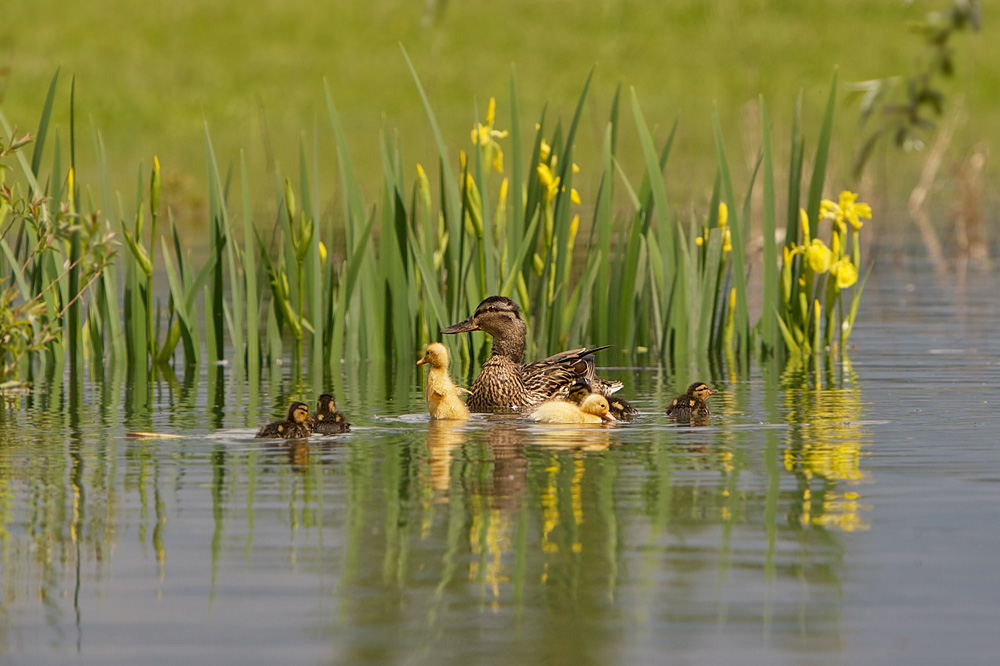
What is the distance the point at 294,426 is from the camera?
8305 millimetres

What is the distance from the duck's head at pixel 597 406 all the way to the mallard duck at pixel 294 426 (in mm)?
1370

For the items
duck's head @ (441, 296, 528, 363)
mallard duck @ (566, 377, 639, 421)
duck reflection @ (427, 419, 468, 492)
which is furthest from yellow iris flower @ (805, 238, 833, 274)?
duck reflection @ (427, 419, 468, 492)

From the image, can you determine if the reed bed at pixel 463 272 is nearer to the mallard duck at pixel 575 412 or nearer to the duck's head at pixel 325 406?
the mallard duck at pixel 575 412

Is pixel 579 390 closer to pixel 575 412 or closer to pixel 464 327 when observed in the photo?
pixel 575 412

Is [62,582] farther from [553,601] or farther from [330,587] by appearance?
[553,601]

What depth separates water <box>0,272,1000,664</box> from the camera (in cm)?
479

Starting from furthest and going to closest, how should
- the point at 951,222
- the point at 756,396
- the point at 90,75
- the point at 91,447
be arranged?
the point at 90,75
the point at 951,222
the point at 756,396
the point at 91,447

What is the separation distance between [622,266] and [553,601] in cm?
671

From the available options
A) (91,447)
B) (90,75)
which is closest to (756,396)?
(91,447)

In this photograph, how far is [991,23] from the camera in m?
57.7

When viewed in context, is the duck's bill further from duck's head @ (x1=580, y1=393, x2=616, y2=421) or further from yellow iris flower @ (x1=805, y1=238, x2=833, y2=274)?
yellow iris flower @ (x1=805, y1=238, x2=833, y2=274)

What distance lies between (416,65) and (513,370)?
43.5m

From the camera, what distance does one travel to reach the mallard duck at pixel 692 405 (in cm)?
884

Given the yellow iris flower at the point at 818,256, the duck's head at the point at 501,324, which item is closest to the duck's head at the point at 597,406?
the duck's head at the point at 501,324
